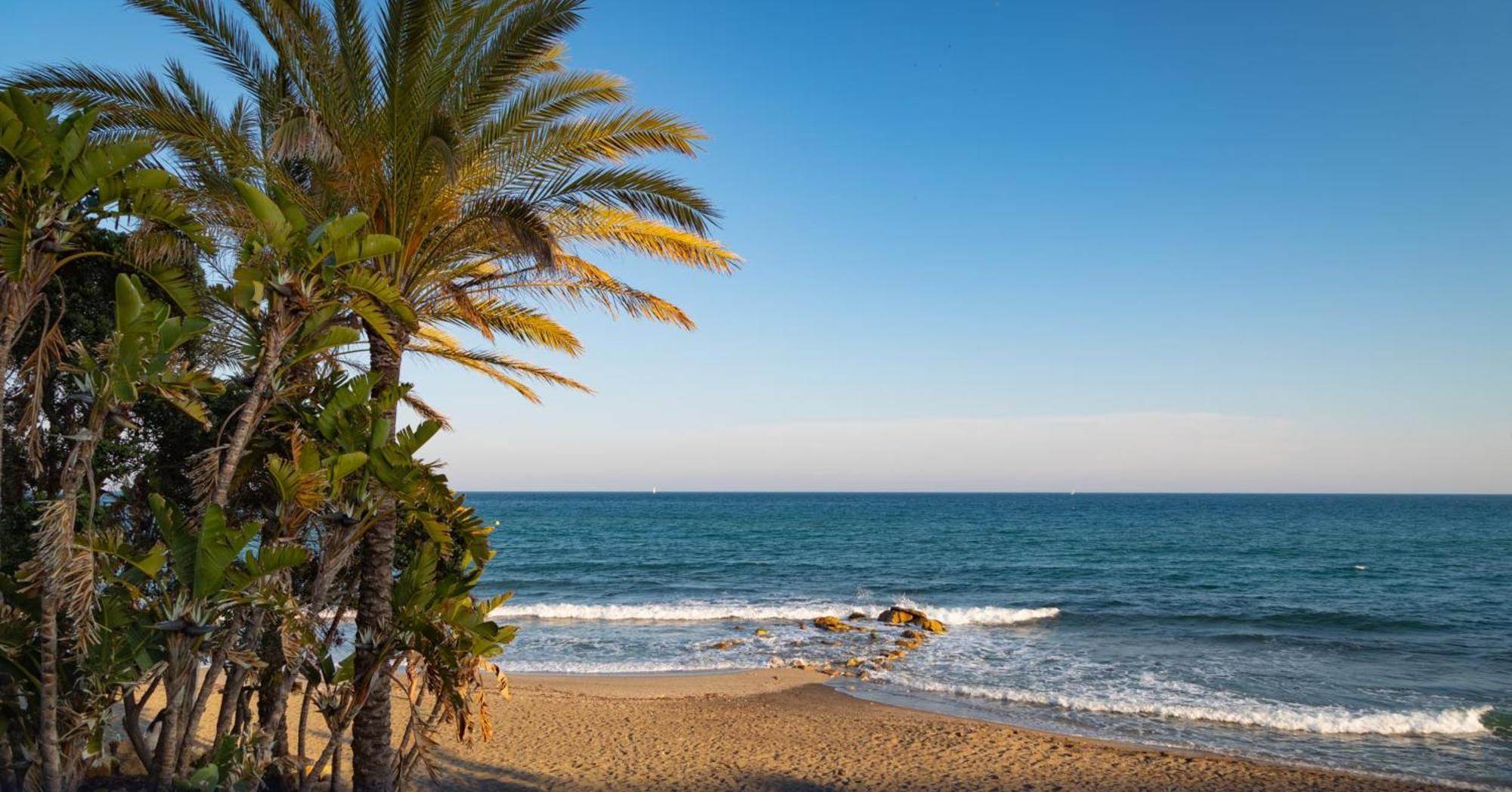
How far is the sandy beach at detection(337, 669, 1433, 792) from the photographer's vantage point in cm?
1052

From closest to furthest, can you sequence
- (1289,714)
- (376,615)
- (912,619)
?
(376,615), (1289,714), (912,619)

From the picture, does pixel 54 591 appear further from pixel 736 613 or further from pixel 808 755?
pixel 736 613

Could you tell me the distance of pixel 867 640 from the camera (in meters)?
21.0

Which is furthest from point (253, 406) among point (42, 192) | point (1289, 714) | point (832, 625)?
point (832, 625)

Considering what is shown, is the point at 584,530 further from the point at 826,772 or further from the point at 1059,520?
the point at 826,772

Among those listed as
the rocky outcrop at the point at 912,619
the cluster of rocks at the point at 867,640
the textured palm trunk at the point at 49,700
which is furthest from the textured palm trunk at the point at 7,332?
the rocky outcrop at the point at 912,619

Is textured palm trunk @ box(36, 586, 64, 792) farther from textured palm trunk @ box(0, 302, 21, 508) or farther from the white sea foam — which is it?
the white sea foam

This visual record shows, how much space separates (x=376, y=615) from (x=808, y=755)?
6.72 metres

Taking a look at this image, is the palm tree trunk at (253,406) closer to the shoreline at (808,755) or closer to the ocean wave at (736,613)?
the shoreline at (808,755)

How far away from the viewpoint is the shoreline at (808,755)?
1054cm

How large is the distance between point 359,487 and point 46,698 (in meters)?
2.25

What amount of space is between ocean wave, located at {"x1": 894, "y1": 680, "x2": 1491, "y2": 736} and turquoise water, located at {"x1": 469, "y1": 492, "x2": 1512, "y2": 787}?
0.16 ft

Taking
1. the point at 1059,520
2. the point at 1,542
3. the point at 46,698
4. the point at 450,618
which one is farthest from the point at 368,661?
the point at 1059,520

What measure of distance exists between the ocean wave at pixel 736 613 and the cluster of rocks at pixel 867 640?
1432mm
